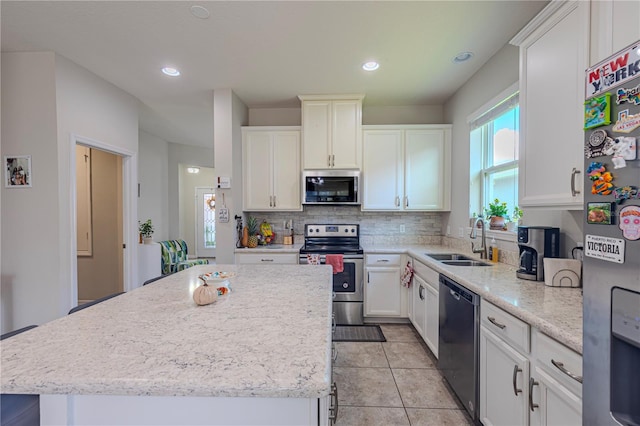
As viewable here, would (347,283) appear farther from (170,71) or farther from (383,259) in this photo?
(170,71)

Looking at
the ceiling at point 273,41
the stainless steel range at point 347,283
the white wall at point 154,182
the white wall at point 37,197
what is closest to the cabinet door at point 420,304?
the stainless steel range at point 347,283

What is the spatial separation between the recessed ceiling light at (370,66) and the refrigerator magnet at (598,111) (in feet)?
6.64

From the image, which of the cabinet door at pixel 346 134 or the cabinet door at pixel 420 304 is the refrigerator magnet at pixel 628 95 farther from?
the cabinet door at pixel 346 134

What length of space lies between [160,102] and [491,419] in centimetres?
446

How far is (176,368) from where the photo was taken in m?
0.73

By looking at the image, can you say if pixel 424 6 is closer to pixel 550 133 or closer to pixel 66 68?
pixel 550 133

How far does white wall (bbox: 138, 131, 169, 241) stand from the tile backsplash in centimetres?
232

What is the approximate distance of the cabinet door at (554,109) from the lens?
→ 126cm

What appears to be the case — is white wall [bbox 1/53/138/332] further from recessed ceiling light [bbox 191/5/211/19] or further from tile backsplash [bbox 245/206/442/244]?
tile backsplash [bbox 245/206/442/244]

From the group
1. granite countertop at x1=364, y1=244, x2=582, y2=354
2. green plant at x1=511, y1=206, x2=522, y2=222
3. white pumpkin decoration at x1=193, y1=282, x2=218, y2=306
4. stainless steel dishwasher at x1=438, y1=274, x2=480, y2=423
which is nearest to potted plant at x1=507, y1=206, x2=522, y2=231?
green plant at x1=511, y1=206, x2=522, y2=222

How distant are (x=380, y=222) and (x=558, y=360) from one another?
2656mm

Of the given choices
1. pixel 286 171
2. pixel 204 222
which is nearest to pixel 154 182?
pixel 204 222

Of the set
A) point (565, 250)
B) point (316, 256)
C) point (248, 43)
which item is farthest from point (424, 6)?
point (316, 256)

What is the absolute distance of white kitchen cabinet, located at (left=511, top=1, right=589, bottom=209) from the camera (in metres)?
1.26
